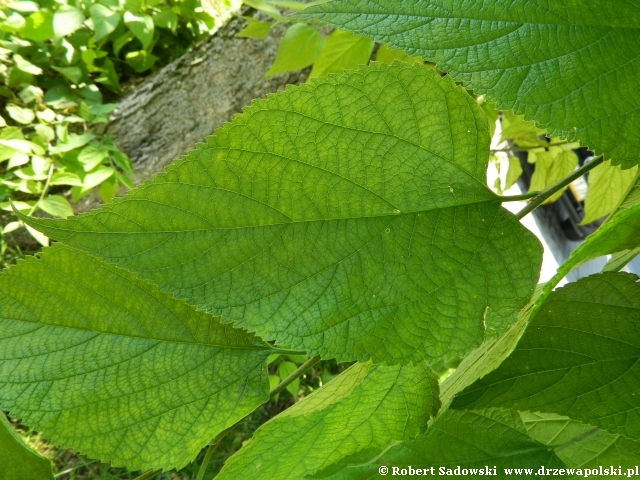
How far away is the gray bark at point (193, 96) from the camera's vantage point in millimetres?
1334

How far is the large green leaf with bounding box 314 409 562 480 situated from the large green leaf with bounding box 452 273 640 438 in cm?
5

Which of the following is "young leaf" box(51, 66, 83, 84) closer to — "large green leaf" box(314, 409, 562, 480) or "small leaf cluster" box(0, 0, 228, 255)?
"small leaf cluster" box(0, 0, 228, 255)

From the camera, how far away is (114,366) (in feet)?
1.29

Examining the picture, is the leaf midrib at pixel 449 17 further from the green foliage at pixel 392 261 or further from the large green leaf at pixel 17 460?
the large green leaf at pixel 17 460

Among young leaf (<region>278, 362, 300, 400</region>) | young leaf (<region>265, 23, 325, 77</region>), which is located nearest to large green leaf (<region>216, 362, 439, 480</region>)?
young leaf (<region>265, 23, 325, 77</region>)

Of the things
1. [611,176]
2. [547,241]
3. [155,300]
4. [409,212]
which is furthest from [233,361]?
[547,241]

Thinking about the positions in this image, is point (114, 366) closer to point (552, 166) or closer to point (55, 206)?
point (552, 166)

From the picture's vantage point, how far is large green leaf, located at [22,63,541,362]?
31 centimetres

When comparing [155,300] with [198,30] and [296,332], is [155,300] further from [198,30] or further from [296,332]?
[198,30]

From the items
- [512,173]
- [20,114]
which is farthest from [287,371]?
[20,114]

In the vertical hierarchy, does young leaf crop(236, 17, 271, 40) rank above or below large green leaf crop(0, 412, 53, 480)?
above

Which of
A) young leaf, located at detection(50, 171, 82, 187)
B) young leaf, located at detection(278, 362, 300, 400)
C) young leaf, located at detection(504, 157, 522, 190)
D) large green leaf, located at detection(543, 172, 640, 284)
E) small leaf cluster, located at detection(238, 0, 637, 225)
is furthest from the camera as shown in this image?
young leaf, located at detection(50, 171, 82, 187)

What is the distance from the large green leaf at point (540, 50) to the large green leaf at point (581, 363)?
0.08 m

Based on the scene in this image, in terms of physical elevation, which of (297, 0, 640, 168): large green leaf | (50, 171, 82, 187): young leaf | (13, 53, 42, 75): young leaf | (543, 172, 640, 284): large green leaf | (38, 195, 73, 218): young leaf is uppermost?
(297, 0, 640, 168): large green leaf
